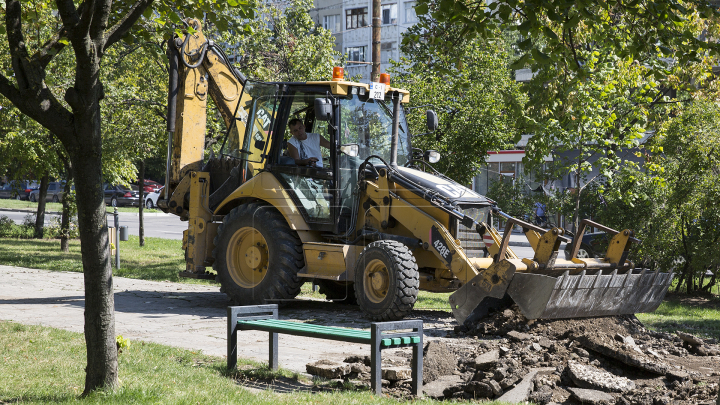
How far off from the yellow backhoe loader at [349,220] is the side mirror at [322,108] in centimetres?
2

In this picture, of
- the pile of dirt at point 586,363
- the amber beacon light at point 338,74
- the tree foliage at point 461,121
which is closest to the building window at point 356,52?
the tree foliage at point 461,121

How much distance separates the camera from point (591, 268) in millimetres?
9984

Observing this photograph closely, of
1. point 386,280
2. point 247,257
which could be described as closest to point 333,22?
point 247,257

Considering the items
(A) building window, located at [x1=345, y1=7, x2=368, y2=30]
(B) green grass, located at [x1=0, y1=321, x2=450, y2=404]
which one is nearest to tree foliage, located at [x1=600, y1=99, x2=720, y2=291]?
(B) green grass, located at [x1=0, y1=321, x2=450, y2=404]

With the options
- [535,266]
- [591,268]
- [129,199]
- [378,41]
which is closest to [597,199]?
[378,41]

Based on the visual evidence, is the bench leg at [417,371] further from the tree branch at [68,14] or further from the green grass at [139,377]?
the tree branch at [68,14]

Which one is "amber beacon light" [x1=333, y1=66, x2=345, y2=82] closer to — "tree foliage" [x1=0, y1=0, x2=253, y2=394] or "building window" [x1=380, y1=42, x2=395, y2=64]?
"tree foliage" [x1=0, y1=0, x2=253, y2=394]

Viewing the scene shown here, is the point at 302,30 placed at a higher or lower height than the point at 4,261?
higher

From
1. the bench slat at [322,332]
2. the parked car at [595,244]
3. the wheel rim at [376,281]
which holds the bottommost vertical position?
the bench slat at [322,332]

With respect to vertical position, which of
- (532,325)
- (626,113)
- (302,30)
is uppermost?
(302,30)

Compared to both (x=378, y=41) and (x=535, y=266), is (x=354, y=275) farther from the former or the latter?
(x=378, y=41)

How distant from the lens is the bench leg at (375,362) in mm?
6027

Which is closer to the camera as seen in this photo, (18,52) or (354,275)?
(18,52)

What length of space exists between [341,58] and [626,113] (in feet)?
28.1
